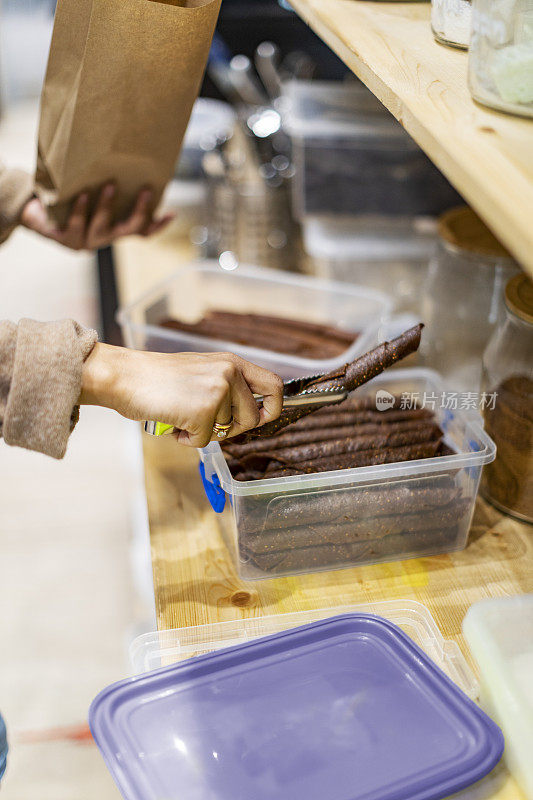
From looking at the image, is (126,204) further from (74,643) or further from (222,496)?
(74,643)

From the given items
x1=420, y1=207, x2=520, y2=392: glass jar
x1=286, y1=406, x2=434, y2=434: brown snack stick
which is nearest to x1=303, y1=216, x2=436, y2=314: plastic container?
x1=420, y1=207, x2=520, y2=392: glass jar

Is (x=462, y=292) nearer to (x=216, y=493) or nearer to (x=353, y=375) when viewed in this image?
(x=353, y=375)

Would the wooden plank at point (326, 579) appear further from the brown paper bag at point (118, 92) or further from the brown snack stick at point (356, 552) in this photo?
the brown paper bag at point (118, 92)

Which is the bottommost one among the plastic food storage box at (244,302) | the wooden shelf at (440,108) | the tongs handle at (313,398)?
the plastic food storage box at (244,302)

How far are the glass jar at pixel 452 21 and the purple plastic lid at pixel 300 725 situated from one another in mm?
640

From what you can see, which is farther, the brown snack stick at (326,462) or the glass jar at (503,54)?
the brown snack stick at (326,462)

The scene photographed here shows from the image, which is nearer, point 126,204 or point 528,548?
point 528,548

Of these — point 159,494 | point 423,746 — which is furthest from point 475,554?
point 159,494

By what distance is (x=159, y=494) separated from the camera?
3.71 feet

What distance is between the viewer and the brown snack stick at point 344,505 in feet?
3.00

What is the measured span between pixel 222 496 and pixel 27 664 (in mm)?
1042

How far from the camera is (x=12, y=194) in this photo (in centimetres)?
134

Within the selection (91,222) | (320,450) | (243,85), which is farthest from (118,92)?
(243,85)

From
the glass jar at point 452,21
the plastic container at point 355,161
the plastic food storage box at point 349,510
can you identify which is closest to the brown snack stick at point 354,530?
the plastic food storage box at point 349,510
